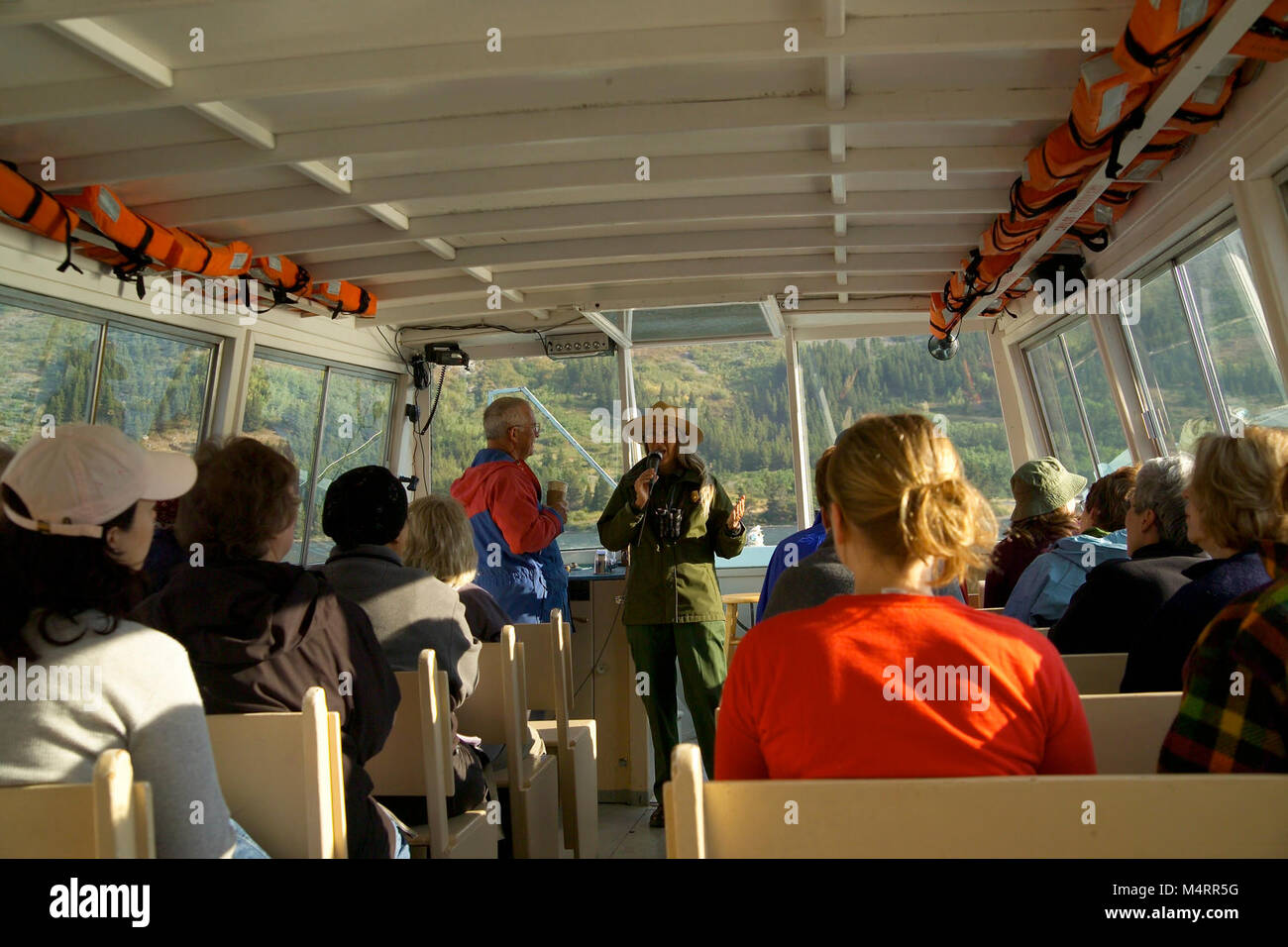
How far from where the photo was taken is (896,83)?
312 cm

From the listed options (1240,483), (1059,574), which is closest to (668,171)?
(1059,574)

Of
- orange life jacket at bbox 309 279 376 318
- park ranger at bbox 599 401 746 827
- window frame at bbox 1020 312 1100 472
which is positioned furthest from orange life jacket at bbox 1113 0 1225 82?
orange life jacket at bbox 309 279 376 318

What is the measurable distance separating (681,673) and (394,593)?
6.07 feet

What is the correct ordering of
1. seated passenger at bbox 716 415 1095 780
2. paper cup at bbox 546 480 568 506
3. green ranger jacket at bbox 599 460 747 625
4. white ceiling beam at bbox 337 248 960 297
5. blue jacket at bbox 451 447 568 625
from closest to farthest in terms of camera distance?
seated passenger at bbox 716 415 1095 780, green ranger jacket at bbox 599 460 747 625, blue jacket at bbox 451 447 568 625, paper cup at bbox 546 480 568 506, white ceiling beam at bbox 337 248 960 297

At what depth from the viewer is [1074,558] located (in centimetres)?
298

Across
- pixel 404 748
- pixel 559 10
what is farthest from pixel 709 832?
pixel 559 10

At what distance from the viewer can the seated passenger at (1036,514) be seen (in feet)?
11.2

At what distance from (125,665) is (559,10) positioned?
2047mm

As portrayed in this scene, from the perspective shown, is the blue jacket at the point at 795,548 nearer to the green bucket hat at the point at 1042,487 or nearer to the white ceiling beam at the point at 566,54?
the green bucket hat at the point at 1042,487

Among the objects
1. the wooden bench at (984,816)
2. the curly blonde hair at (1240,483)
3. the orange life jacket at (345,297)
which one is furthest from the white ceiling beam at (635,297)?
the wooden bench at (984,816)

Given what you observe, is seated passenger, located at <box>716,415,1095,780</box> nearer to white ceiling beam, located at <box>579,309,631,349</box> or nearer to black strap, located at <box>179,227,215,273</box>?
black strap, located at <box>179,227,215,273</box>

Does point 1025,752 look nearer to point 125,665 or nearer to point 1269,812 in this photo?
point 1269,812

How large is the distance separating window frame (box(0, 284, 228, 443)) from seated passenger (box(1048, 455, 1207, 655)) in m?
4.16

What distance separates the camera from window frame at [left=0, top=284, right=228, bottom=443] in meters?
3.97
